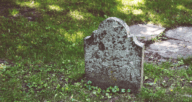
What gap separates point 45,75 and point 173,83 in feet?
7.32

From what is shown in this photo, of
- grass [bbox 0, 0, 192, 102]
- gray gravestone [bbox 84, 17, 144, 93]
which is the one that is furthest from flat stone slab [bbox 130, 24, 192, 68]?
gray gravestone [bbox 84, 17, 144, 93]

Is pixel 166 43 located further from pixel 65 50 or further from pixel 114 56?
pixel 65 50

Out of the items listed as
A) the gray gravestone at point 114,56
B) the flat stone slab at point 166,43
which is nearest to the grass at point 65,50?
the gray gravestone at point 114,56

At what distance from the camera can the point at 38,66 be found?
385 centimetres

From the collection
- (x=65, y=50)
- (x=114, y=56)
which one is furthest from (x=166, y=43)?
(x=65, y=50)

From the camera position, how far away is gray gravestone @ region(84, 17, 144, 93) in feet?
8.96

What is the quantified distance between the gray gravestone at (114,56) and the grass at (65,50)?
6.6 inches

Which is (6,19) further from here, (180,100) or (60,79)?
(180,100)

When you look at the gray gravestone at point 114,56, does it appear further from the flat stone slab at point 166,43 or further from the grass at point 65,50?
the flat stone slab at point 166,43

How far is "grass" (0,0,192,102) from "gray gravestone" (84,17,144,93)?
6.6 inches

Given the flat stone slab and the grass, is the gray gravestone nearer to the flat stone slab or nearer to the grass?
the grass

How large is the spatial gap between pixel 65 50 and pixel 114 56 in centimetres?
172

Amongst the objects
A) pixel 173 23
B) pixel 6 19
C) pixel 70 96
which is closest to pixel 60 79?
pixel 70 96

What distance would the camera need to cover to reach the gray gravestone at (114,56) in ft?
8.96
